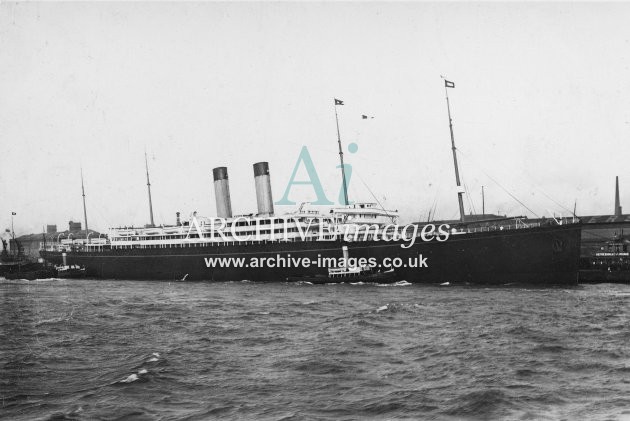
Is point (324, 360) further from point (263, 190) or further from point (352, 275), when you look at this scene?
point (263, 190)

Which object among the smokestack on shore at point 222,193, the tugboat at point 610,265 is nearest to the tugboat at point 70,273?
the smokestack on shore at point 222,193

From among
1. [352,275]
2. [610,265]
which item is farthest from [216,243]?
[610,265]

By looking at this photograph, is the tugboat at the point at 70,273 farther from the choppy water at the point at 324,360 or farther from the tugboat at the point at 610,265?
the tugboat at the point at 610,265

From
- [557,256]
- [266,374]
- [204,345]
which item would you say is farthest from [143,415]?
[557,256]

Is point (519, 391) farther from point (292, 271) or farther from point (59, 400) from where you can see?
point (292, 271)

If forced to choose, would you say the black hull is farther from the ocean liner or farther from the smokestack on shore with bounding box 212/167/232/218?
the smokestack on shore with bounding box 212/167/232/218

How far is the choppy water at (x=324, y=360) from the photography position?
32.7 feet

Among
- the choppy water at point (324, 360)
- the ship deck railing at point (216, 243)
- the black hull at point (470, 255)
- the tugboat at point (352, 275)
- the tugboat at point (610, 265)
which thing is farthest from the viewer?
the tugboat at point (610, 265)

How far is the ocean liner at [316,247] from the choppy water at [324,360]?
6.85m

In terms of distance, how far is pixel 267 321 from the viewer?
19984 mm

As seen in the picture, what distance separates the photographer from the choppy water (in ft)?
32.7

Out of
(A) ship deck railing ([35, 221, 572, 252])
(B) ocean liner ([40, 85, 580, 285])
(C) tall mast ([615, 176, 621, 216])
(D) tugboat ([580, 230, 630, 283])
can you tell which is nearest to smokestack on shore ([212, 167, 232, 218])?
(B) ocean liner ([40, 85, 580, 285])

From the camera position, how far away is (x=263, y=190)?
42.3 meters

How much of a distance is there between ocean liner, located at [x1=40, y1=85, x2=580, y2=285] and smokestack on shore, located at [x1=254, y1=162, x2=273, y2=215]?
0.24 feet
